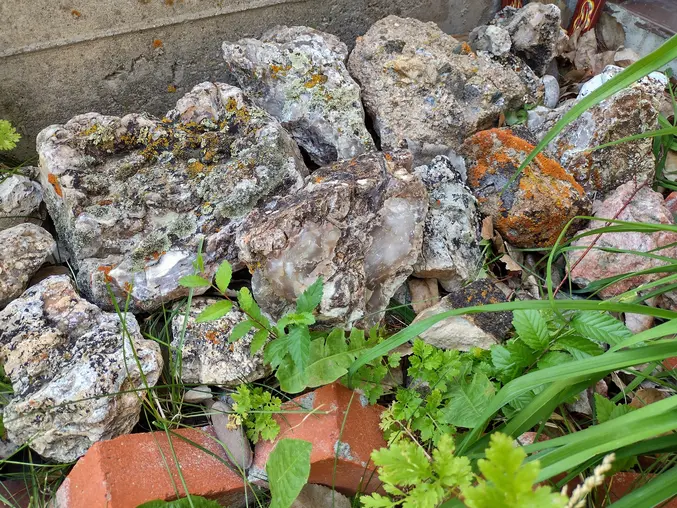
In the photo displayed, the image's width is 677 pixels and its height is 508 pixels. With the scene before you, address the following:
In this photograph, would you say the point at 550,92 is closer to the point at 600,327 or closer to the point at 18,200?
the point at 600,327

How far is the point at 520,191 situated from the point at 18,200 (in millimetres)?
1933

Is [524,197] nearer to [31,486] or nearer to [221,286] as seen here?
[221,286]

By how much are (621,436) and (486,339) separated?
766 millimetres

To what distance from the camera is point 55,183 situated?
2012 millimetres

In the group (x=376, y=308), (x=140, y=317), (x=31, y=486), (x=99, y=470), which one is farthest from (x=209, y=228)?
(x=31, y=486)

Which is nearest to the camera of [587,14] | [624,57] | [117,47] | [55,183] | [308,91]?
[55,183]

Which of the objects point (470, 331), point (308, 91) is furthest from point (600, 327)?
point (308, 91)

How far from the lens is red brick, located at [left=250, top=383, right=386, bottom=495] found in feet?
5.15

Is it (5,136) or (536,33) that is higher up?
(536,33)

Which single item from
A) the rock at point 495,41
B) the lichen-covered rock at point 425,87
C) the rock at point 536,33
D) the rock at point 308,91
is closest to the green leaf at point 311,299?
the rock at point 308,91

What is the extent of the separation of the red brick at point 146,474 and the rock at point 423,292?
0.85 m

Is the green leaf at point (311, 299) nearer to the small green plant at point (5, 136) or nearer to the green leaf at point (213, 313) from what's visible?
the green leaf at point (213, 313)

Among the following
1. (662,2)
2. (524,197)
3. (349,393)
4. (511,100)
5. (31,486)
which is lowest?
(31,486)

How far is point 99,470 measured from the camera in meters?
1.46
